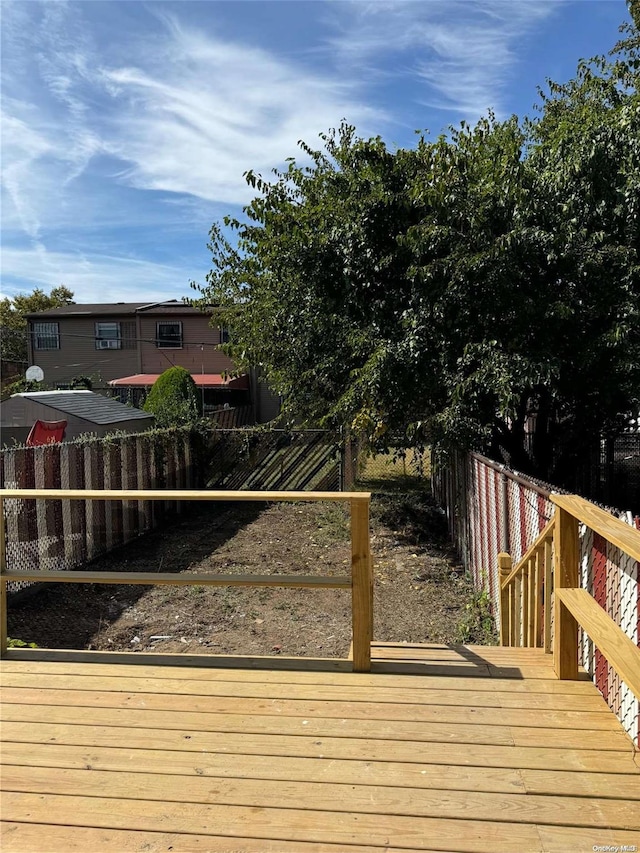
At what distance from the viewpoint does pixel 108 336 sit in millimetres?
27688

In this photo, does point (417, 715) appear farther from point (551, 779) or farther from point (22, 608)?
point (22, 608)

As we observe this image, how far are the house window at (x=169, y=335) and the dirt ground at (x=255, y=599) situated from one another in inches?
686

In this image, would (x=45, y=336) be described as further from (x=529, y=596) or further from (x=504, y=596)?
(x=529, y=596)

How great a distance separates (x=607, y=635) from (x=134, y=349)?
1070 inches

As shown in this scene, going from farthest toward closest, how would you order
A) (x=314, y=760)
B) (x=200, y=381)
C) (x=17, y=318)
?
(x=17, y=318) → (x=200, y=381) → (x=314, y=760)

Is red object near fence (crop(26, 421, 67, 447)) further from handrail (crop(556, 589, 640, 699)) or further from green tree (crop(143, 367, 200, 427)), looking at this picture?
handrail (crop(556, 589, 640, 699))

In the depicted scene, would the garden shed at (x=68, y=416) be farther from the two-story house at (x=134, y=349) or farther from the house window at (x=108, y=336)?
the house window at (x=108, y=336)

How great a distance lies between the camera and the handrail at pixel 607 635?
215cm

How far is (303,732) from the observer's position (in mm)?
2627

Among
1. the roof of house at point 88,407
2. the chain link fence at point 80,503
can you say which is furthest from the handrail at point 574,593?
the roof of house at point 88,407

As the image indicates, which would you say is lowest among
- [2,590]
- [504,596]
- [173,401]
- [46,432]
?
[504,596]

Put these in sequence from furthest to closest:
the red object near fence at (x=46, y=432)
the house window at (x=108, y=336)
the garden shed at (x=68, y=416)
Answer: the house window at (x=108, y=336) → the garden shed at (x=68, y=416) → the red object near fence at (x=46, y=432)

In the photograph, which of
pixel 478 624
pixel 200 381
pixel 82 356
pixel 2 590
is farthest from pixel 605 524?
pixel 82 356

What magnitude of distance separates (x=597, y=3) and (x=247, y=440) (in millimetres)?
9522
